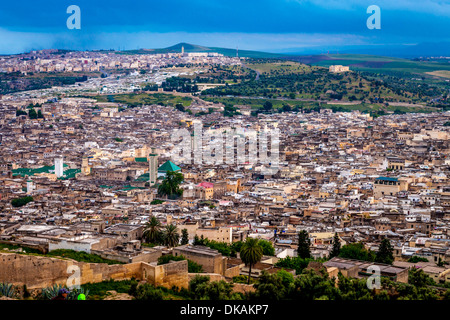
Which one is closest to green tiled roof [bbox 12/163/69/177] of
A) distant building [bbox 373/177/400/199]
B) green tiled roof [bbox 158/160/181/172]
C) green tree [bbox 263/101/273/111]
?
green tiled roof [bbox 158/160/181/172]

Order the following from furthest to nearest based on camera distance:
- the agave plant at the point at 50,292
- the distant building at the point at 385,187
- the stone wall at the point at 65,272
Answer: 1. the distant building at the point at 385,187
2. the stone wall at the point at 65,272
3. the agave plant at the point at 50,292

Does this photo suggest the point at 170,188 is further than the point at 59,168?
No

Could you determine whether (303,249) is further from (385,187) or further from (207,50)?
(207,50)

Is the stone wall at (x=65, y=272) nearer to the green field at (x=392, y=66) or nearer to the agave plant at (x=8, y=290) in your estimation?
the agave plant at (x=8, y=290)

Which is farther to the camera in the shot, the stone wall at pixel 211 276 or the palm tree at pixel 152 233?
the palm tree at pixel 152 233

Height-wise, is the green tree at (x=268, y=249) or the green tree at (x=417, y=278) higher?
the green tree at (x=417, y=278)

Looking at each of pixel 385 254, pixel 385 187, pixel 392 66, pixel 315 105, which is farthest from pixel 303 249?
pixel 392 66

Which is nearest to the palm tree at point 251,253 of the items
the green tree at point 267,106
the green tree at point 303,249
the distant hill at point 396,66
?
the green tree at point 303,249
